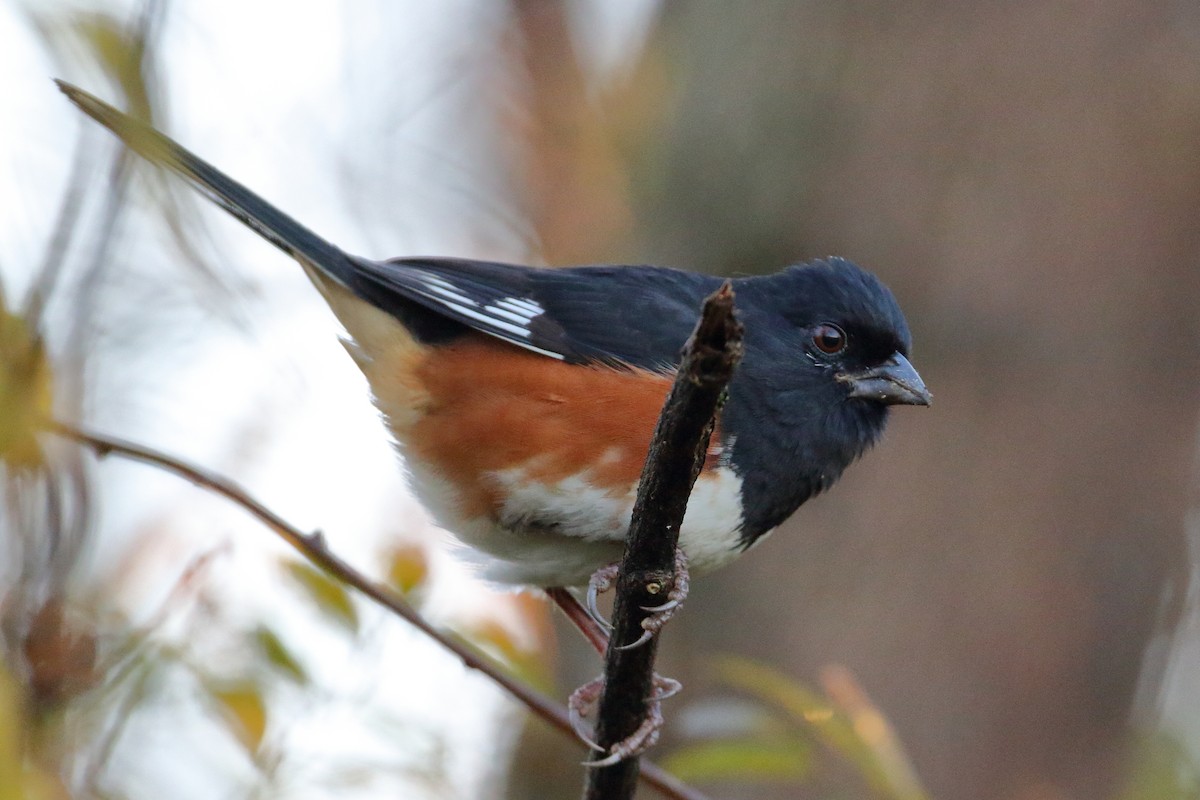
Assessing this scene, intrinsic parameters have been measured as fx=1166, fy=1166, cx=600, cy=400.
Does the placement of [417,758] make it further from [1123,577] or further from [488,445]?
[1123,577]

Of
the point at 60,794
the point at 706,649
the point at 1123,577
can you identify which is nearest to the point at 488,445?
the point at 60,794

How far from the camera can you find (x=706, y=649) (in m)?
3.71

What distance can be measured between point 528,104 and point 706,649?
353cm

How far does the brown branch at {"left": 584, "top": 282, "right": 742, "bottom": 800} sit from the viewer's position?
4.55 feet

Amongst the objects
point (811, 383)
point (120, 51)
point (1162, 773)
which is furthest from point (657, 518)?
point (1162, 773)

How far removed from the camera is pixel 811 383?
2426mm

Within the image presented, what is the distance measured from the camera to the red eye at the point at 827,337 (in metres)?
2.48

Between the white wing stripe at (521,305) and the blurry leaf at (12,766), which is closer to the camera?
the blurry leaf at (12,766)

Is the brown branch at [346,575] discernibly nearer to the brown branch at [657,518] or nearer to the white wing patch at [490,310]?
the brown branch at [657,518]

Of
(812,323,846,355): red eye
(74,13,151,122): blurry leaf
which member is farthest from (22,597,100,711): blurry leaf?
(812,323,846,355): red eye

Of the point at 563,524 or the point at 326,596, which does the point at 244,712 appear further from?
the point at 563,524

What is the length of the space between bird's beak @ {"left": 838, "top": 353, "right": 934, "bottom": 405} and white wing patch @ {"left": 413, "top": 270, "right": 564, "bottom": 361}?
2.05ft

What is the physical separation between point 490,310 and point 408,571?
0.66 metres

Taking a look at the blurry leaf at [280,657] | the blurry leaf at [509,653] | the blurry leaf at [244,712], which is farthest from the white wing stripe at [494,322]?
the blurry leaf at [244,712]
